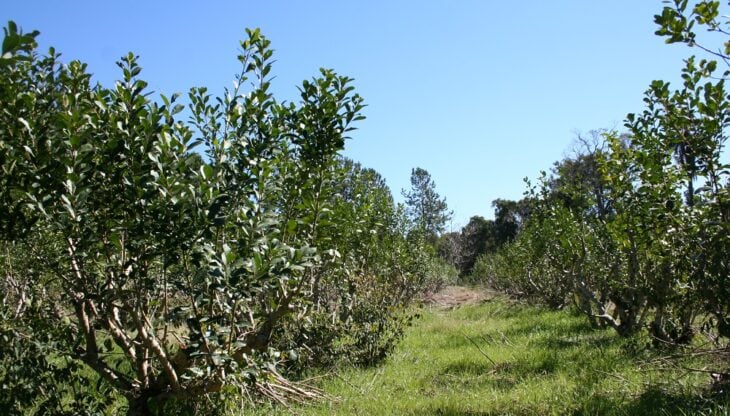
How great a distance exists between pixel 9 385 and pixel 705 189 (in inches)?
233

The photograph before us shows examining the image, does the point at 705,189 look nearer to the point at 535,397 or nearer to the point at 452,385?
the point at 535,397

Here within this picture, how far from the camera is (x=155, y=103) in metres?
3.39

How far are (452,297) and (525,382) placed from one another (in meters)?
19.0

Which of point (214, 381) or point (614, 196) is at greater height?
point (614, 196)

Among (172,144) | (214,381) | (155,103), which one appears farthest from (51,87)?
(214,381)

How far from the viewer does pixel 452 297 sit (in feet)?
80.6

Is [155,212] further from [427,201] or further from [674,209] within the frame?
[427,201]

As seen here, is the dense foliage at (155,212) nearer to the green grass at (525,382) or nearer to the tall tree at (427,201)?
the green grass at (525,382)

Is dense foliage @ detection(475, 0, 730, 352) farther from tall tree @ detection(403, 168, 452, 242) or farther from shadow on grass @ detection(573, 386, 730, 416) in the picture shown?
tall tree @ detection(403, 168, 452, 242)

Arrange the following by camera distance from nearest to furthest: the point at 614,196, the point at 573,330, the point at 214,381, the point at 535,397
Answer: the point at 214,381, the point at 535,397, the point at 614,196, the point at 573,330

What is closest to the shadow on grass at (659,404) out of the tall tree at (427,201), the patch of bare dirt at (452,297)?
the patch of bare dirt at (452,297)

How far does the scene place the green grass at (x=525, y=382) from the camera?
4598 mm

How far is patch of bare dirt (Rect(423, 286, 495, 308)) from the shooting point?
21111 millimetres

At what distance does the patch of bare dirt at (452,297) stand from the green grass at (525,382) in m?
11.7
